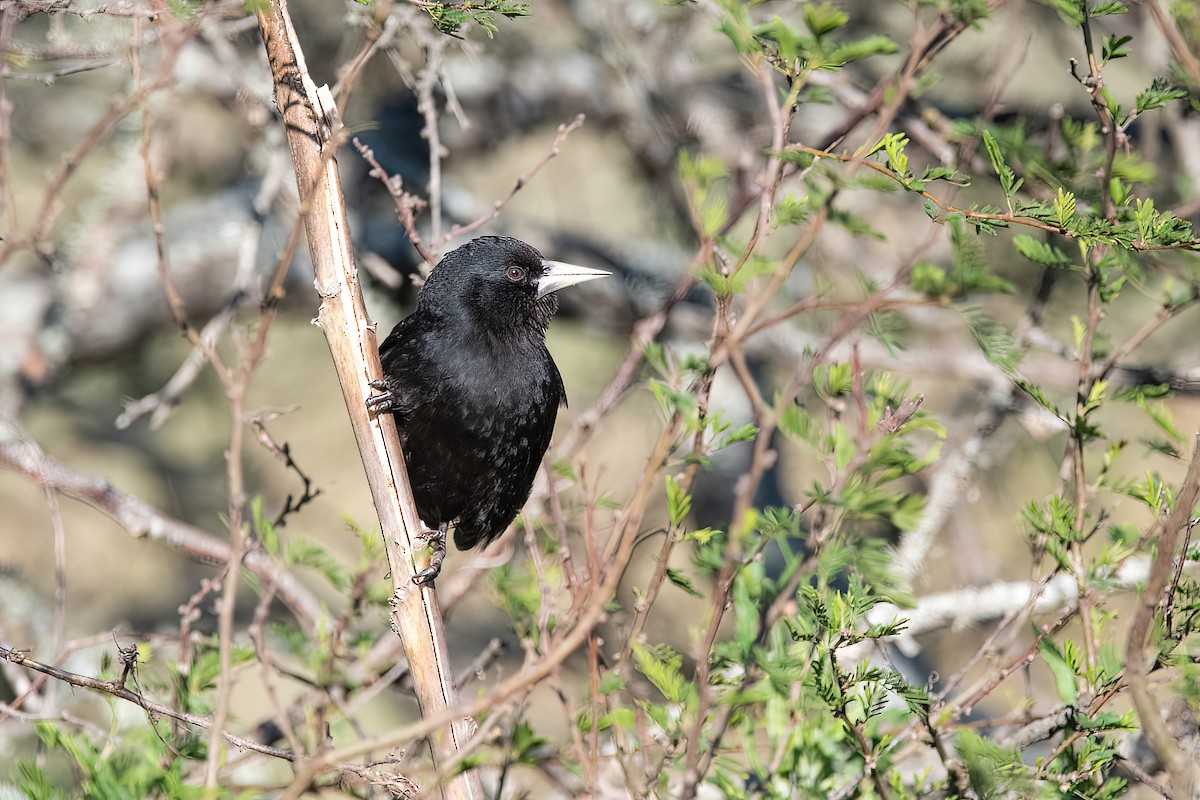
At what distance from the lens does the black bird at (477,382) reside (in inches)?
118

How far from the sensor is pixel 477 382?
3041mm

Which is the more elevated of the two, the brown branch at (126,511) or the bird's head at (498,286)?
the bird's head at (498,286)

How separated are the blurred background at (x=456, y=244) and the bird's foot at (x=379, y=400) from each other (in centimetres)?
80

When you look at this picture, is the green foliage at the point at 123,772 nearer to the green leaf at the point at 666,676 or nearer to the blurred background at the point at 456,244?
the green leaf at the point at 666,676

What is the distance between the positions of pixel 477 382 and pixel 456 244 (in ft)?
6.57

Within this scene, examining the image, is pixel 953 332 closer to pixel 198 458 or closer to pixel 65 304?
pixel 65 304

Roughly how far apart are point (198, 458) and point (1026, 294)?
183 inches

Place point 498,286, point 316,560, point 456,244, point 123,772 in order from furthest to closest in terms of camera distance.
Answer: point 456,244 < point 498,286 < point 316,560 < point 123,772

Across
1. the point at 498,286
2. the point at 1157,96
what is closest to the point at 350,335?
the point at 498,286

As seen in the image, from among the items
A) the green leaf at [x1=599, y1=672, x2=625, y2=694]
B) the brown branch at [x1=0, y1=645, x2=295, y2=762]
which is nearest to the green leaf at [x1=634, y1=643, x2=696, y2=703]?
the green leaf at [x1=599, y1=672, x2=625, y2=694]

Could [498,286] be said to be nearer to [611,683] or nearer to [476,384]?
[476,384]

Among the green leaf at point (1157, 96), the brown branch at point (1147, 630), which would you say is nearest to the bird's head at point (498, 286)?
the green leaf at point (1157, 96)

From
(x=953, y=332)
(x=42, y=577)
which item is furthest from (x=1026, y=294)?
(x=42, y=577)

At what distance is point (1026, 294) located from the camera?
5.13 m
